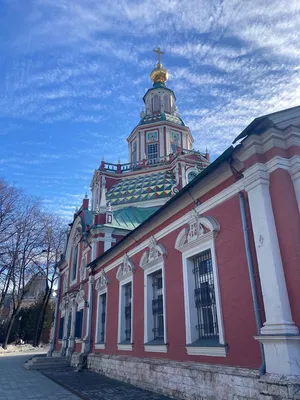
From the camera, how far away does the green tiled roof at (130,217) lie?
647 inches

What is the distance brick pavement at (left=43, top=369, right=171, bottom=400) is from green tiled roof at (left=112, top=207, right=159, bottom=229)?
280 inches

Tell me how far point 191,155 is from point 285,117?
17.8 metres

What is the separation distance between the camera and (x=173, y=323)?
26.2 feet

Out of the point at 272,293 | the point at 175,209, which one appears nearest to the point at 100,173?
the point at 175,209

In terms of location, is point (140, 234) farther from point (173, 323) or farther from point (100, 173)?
point (100, 173)

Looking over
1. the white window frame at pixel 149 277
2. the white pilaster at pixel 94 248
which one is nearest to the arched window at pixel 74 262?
the white pilaster at pixel 94 248

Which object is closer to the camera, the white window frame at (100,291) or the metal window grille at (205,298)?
the metal window grille at (205,298)

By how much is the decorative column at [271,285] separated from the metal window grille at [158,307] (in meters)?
4.44

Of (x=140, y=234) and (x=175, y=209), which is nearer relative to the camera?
(x=175, y=209)

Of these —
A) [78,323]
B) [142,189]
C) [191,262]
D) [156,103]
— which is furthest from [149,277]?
[156,103]

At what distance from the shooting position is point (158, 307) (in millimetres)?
9305

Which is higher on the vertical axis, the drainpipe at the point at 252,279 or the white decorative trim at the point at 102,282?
the white decorative trim at the point at 102,282

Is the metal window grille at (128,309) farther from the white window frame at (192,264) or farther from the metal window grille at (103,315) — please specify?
the white window frame at (192,264)

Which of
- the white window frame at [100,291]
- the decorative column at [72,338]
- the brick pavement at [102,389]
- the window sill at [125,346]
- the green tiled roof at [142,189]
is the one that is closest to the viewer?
the brick pavement at [102,389]
